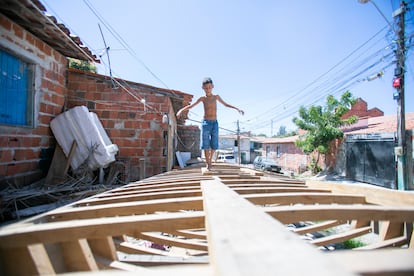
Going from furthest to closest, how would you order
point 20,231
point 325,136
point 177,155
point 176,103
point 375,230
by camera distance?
point 325,136, point 177,155, point 176,103, point 375,230, point 20,231

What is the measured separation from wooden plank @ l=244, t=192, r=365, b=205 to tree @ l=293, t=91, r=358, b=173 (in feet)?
40.7

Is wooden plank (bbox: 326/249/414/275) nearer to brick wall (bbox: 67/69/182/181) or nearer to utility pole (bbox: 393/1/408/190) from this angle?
brick wall (bbox: 67/69/182/181)

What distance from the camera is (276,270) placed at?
0.42 meters

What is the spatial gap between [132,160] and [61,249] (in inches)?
154

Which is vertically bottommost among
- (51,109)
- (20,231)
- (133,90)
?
(20,231)

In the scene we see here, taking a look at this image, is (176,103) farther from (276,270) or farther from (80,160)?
(276,270)

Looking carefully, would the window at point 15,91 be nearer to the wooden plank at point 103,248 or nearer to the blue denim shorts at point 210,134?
the wooden plank at point 103,248

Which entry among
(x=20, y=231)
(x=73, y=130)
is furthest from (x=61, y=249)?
(x=73, y=130)

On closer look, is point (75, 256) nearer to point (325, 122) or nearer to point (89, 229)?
point (89, 229)

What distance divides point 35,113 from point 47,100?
17.3 inches

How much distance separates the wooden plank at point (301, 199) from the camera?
1.36 metres

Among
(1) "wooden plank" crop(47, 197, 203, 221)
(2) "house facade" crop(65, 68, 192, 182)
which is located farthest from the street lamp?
(1) "wooden plank" crop(47, 197, 203, 221)

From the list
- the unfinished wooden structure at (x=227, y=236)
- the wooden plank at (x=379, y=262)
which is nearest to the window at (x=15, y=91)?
the unfinished wooden structure at (x=227, y=236)

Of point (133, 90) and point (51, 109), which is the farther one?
point (133, 90)
